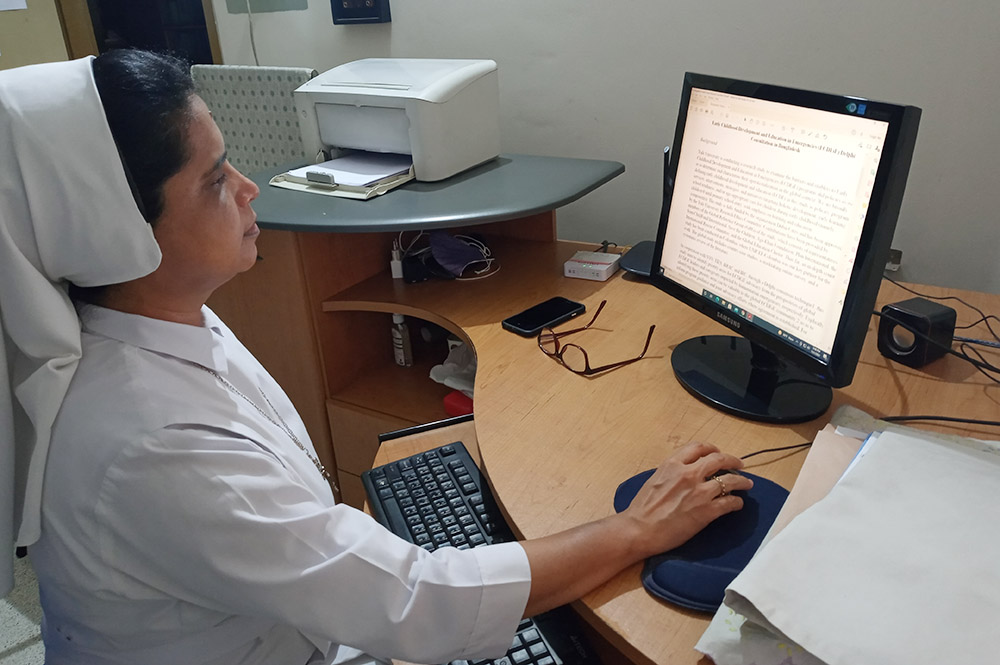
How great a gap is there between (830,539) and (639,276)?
907 mm

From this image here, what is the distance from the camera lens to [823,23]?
62.4 inches

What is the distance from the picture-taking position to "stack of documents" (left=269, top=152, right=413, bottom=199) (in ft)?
5.17

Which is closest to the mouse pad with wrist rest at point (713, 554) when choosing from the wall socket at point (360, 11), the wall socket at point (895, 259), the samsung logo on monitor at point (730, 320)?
the samsung logo on monitor at point (730, 320)

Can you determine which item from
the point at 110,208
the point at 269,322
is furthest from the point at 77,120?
the point at 269,322

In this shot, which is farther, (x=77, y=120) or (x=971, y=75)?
(x=971, y=75)

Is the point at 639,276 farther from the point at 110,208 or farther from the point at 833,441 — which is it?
the point at 110,208

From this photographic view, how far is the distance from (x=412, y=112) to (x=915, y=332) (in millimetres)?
1086

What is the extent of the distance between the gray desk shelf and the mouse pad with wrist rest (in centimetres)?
75

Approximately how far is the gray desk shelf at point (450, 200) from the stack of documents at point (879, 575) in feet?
2.89

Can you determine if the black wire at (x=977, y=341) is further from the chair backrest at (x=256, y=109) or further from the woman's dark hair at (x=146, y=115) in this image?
the chair backrest at (x=256, y=109)

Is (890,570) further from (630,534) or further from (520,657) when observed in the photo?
(520,657)

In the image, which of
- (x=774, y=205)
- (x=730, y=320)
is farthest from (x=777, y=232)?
(x=730, y=320)

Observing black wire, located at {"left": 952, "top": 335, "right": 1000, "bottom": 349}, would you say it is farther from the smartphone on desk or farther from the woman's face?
the woman's face

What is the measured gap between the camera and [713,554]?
76 cm
